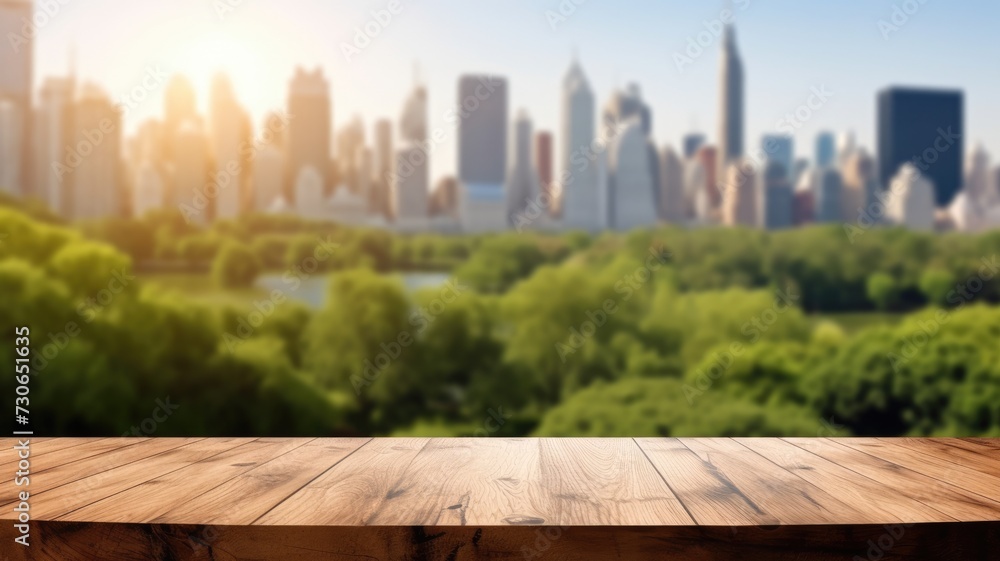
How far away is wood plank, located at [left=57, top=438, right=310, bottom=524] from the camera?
88cm

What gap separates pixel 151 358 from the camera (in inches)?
581

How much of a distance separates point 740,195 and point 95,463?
54.7ft

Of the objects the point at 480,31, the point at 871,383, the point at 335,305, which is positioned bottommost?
the point at 871,383

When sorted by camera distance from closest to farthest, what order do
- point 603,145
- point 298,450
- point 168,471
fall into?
point 168,471, point 298,450, point 603,145

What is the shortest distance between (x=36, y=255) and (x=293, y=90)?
5595mm

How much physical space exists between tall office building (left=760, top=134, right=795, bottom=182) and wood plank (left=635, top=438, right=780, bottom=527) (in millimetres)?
16143

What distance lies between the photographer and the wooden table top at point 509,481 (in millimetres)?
891

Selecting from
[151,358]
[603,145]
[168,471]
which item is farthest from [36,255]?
[168,471]

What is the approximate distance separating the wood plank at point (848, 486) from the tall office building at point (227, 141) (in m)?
16.3

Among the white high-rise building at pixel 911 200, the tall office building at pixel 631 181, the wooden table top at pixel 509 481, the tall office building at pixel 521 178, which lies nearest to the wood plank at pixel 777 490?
the wooden table top at pixel 509 481

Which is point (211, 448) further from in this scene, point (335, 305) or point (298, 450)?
point (335, 305)

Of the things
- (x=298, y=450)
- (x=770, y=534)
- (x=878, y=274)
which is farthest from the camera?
(x=878, y=274)

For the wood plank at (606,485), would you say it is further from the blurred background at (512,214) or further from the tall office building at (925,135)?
the tall office building at (925,135)

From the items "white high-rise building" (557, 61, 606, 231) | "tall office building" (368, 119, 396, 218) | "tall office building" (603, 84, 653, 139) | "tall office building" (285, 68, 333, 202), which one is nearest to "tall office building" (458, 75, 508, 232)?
"white high-rise building" (557, 61, 606, 231)
